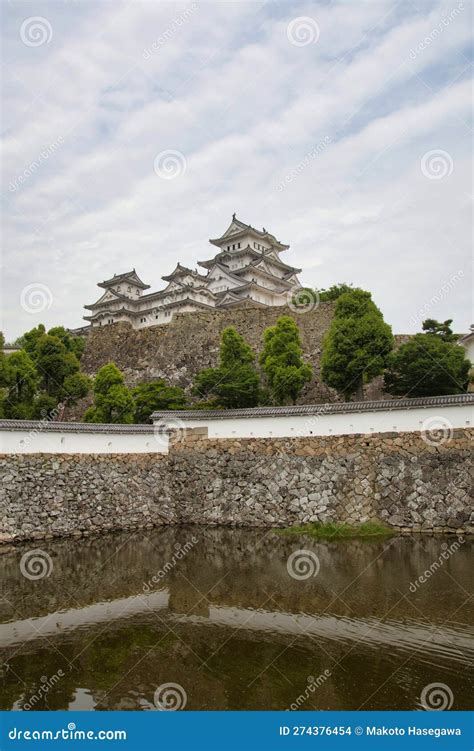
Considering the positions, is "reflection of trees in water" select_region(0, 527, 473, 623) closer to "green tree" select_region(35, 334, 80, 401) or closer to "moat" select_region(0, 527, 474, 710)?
"moat" select_region(0, 527, 474, 710)

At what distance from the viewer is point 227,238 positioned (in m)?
36.7

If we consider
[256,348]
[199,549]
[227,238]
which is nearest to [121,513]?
[199,549]

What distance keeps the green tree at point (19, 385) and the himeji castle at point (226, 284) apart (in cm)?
1557

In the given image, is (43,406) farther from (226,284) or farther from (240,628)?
(226,284)

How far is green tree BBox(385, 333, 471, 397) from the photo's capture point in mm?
18750

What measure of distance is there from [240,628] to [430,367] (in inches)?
553

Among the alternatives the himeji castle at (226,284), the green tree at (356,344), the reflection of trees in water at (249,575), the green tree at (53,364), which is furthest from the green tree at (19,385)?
the himeji castle at (226,284)

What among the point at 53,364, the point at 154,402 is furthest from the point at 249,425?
the point at 53,364

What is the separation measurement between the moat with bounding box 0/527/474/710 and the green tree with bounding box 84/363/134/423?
8.37 meters

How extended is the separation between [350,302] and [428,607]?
1286 cm

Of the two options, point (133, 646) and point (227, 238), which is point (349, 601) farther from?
point (227, 238)

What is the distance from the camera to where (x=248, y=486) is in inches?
589

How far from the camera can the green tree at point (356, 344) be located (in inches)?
707

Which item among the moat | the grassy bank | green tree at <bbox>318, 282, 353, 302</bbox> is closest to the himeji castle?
green tree at <bbox>318, 282, 353, 302</bbox>
